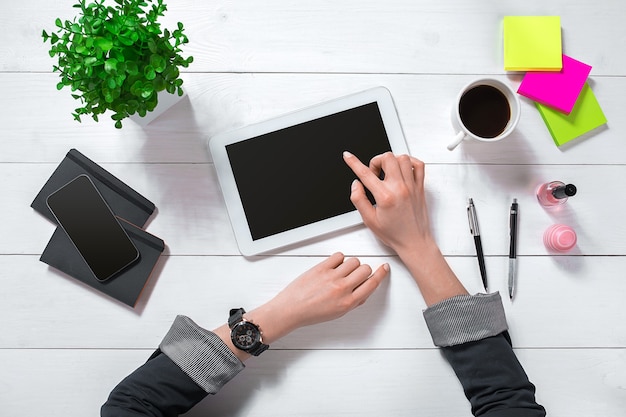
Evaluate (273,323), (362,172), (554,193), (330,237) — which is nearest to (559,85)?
(554,193)

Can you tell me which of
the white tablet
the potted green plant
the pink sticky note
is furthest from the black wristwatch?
the pink sticky note

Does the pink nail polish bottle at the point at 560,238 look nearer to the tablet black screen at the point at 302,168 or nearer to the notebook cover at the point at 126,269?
the tablet black screen at the point at 302,168

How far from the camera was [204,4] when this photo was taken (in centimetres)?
90

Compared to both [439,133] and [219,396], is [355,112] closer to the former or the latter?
[439,133]

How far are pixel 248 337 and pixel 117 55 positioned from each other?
0.49 m

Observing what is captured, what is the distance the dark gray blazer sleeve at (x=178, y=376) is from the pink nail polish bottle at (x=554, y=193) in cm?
61

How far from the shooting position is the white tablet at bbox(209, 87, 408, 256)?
2.86ft

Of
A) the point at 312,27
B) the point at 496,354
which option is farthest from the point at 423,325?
the point at 312,27

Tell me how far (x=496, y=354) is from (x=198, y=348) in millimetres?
489

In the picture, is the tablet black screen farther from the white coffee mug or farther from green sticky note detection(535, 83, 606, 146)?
green sticky note detection(535, 83, 606, 146)

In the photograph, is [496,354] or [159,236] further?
[159,236]

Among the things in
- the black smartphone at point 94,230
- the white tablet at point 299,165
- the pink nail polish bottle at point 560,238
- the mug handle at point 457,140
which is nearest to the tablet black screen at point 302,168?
the white tablet at point 299,165

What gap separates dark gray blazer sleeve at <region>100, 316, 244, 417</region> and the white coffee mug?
0.53 m

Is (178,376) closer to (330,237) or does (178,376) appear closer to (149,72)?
(330,237)
